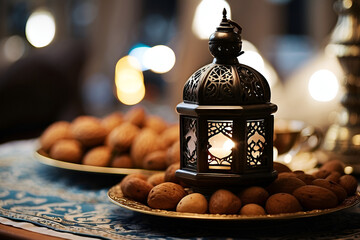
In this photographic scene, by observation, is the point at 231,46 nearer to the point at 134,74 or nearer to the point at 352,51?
the point at 352,51

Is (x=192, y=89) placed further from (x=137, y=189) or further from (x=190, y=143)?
(x=137, y=189)

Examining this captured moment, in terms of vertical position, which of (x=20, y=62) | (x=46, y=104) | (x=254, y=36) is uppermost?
(x=254, y=36)

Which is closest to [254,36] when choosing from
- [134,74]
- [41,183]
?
[134,74]

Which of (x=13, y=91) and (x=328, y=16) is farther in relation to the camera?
(x=328, y=16)

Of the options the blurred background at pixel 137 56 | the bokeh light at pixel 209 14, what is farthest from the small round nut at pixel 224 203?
the bokeh light at pixel 209 14

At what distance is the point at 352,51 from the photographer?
4.25 ft

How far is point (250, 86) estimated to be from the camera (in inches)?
33.8

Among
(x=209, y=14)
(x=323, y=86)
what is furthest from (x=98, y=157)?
(x=323, y=86)

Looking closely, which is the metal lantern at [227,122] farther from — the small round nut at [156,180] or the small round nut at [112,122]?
the small round nut at [112,122]

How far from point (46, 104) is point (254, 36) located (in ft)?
6.39

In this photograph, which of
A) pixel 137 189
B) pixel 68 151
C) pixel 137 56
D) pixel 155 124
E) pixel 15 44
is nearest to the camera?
pixel 137 189

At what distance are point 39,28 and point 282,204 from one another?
545 centimetres

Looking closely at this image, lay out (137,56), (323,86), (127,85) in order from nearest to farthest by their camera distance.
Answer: (323,86), (127,85), (137,56)

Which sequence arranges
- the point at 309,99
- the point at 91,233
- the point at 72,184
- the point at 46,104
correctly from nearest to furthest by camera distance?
the point at 91,233, the point at 72,184, the point at 46,104, the point at 309,99
